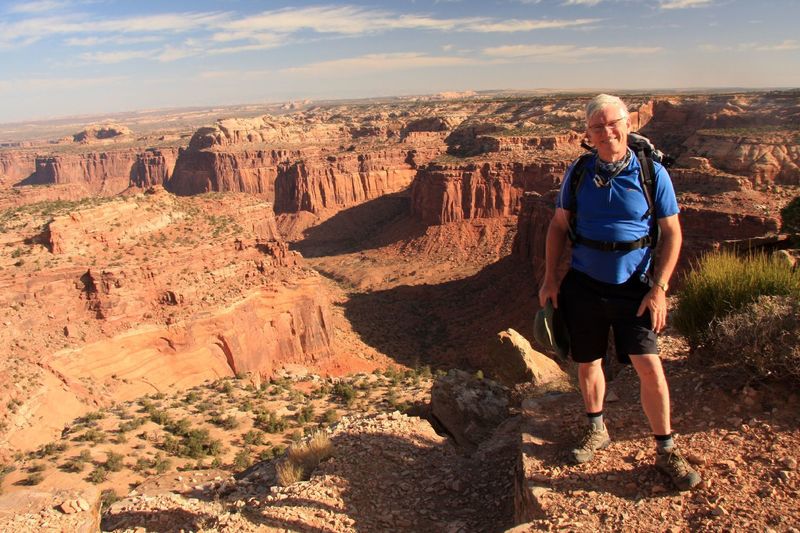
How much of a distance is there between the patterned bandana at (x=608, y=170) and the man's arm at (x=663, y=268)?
570 millimetres

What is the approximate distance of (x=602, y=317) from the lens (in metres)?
5.24

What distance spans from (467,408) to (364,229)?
51.6 m

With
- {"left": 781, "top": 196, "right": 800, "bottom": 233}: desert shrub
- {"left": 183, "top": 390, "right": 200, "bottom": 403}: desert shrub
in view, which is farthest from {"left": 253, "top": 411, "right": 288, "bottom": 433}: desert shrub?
{"left": 781, "top": 196, "right": 800, "bottom": 233}: desert shrub

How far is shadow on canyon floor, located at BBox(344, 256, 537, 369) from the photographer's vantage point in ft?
93.6

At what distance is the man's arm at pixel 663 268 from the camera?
4.86m

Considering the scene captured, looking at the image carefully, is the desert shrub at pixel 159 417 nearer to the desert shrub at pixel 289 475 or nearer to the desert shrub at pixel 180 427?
the desert shrub at pixel 180 427

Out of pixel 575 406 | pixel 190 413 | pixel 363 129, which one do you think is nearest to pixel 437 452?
pixel 575 406

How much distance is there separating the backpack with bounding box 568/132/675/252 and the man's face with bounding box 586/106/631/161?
0.54ft

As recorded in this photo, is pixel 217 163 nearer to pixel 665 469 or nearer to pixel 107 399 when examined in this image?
pixel 107 399

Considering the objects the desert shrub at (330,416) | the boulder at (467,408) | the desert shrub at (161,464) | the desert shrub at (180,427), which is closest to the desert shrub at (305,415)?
the desert shrub at (330,416)

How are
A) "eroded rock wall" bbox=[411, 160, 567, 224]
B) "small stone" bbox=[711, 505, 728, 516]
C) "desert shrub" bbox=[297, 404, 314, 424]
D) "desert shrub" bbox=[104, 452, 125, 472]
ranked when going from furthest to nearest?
"eroded rock wall" bbox=[411, 160, 567, 224] → "desert shrub" bbox=[297, 404, 314, 424] → "desert shrub" bbox=[104, 452, 125, 472] → "small stone" bbox=[711, 505, 728, 516]

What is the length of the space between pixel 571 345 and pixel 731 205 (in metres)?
23.8

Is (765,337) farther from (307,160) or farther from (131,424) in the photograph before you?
(307,160)

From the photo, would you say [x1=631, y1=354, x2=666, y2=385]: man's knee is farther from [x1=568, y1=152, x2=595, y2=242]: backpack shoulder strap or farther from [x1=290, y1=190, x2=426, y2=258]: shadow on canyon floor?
[x1=290, y1=190, x2=426, y2=258]: shadow on canyon floor
